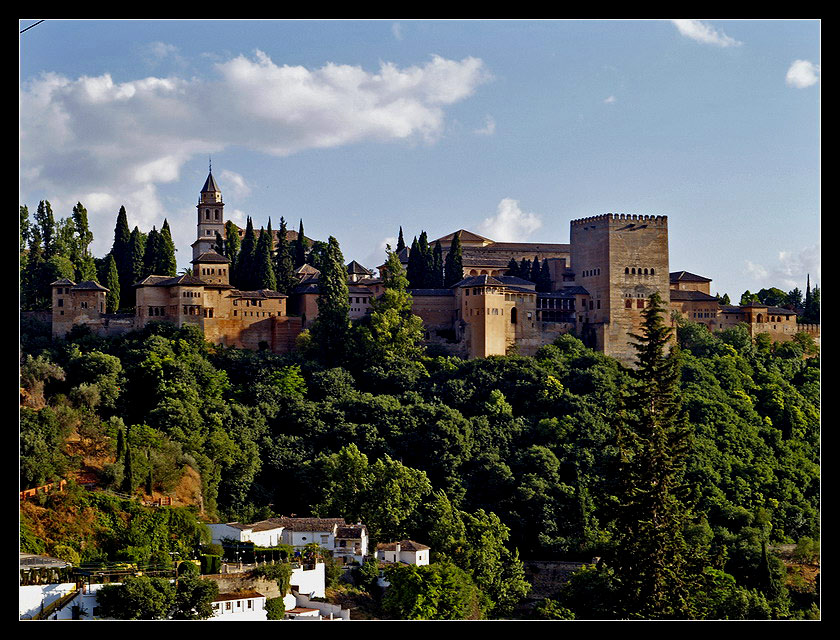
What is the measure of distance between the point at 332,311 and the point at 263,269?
305 centimetres

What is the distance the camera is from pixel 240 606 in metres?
21.5

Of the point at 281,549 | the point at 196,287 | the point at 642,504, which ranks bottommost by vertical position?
the point at 281,549

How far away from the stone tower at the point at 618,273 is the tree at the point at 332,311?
8003mm

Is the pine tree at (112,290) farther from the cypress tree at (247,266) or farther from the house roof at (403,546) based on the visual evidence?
the house roof at (403,546)

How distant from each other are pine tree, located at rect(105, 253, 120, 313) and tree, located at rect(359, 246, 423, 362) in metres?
7.44

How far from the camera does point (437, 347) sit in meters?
36.6

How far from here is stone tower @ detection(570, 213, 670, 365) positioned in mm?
37875

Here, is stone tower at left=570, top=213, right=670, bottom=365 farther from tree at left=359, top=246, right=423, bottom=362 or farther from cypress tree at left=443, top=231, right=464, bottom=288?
tree at left=359, top=246, right=423, bottom=362

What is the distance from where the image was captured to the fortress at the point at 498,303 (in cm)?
3428

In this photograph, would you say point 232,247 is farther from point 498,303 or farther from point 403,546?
point 403,546
